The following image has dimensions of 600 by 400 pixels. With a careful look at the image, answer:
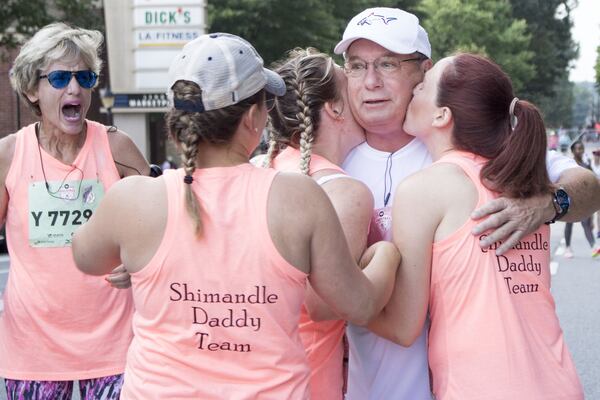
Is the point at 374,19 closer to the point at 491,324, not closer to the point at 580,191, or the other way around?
the point at 580,191

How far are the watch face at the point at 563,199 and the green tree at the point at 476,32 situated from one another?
45.1 metres

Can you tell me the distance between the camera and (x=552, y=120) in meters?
96.6

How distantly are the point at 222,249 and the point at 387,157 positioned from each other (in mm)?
1044

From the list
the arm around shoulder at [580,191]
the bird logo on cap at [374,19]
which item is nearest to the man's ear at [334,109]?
the bird logo on cap at [374,19]

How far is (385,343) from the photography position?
2885 millimetres

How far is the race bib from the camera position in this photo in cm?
350

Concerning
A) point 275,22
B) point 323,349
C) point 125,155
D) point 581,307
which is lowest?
point 275,22

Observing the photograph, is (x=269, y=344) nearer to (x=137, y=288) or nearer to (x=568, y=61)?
(x=137, y=288)

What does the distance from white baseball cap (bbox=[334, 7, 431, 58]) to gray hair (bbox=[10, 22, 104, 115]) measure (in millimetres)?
1235

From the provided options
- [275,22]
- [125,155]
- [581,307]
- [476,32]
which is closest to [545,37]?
[476,32]

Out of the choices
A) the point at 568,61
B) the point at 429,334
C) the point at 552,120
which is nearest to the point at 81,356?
the point at 429,334

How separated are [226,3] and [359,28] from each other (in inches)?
1073

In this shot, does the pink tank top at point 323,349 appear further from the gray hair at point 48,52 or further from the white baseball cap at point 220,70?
the gray hair at point 48,52

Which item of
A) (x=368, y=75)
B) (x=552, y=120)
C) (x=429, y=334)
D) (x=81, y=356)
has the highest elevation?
(x=368, y=75)
